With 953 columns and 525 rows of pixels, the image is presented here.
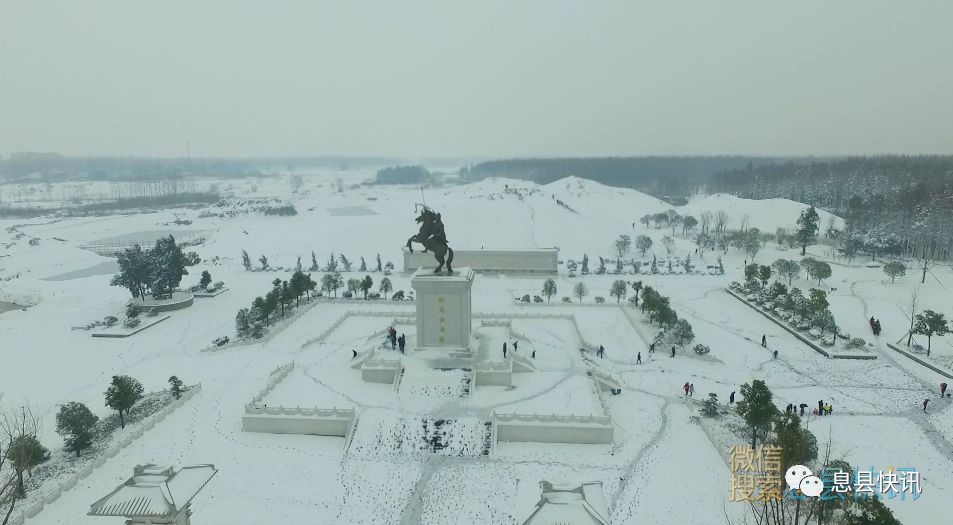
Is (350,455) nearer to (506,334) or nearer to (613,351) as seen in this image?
(506,334)

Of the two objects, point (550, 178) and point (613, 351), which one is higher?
point (550, 178)

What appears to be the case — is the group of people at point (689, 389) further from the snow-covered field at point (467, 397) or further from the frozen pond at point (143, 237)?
the frozen pond at point (143, 237)

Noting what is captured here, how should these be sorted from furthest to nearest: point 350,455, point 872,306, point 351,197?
point 351,197
point 872,306
point 350,455

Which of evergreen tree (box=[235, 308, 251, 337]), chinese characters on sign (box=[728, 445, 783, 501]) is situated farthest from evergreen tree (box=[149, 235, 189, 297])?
chinese characters on sign (box=[728, 445, 783, 501])

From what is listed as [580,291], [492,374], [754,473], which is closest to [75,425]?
[492,374]

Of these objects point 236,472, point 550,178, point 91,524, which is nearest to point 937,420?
point 236,472

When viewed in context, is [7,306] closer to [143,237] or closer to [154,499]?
[143,237]

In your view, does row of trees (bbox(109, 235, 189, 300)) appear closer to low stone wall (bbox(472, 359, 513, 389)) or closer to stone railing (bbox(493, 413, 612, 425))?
low stone wall (bbox(472, 359, 513, 389))

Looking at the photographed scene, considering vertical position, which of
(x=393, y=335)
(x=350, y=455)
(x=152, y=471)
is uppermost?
(x=152, y=471)
